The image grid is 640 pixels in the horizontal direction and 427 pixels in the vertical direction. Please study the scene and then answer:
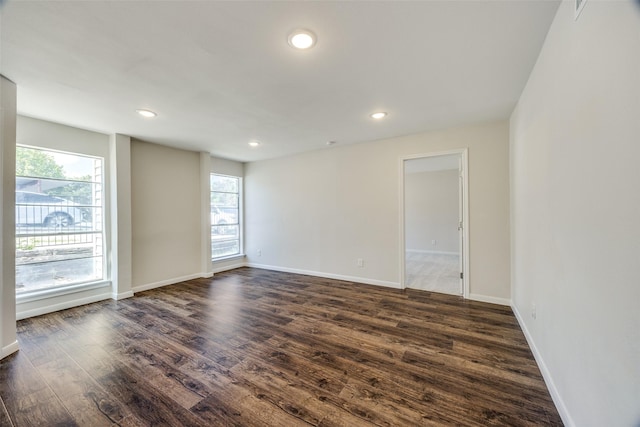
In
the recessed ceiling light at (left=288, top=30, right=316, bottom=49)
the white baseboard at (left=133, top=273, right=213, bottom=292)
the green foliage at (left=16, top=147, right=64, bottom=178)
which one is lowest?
the white baseboard at (left=133, top=273, right=213, bottom=292)

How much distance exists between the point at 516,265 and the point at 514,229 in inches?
16.7

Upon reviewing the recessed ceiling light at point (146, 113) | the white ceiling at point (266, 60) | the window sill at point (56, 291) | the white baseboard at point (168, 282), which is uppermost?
the recessed ceiling light at point (146, 113)

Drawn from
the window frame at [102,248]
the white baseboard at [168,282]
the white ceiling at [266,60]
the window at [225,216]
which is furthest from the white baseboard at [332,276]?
the window frame at [102,248]

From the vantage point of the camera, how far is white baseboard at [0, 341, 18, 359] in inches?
84.1

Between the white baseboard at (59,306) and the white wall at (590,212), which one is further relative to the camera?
the white baseboard at (59,306)

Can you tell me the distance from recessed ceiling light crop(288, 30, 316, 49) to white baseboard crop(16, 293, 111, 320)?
437 cm

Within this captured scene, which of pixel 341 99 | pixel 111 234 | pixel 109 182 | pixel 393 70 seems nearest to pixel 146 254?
pixel 111 234

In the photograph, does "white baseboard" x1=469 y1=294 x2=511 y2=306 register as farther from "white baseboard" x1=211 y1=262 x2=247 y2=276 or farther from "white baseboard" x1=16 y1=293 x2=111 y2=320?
"white baseboard" x1=16 y1=293 x2=111 y2=320

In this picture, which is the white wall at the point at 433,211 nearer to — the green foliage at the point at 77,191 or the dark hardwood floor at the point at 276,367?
the dark hardwood floor at the point at 276,367

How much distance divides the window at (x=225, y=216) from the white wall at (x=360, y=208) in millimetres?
256

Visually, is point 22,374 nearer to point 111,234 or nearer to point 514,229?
point 111,234

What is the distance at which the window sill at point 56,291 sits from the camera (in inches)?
117

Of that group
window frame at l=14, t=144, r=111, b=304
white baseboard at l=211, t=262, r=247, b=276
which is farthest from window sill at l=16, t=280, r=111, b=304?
white baseboard at l=211, t=262, r=247, b=276

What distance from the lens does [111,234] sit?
3.66 metres
